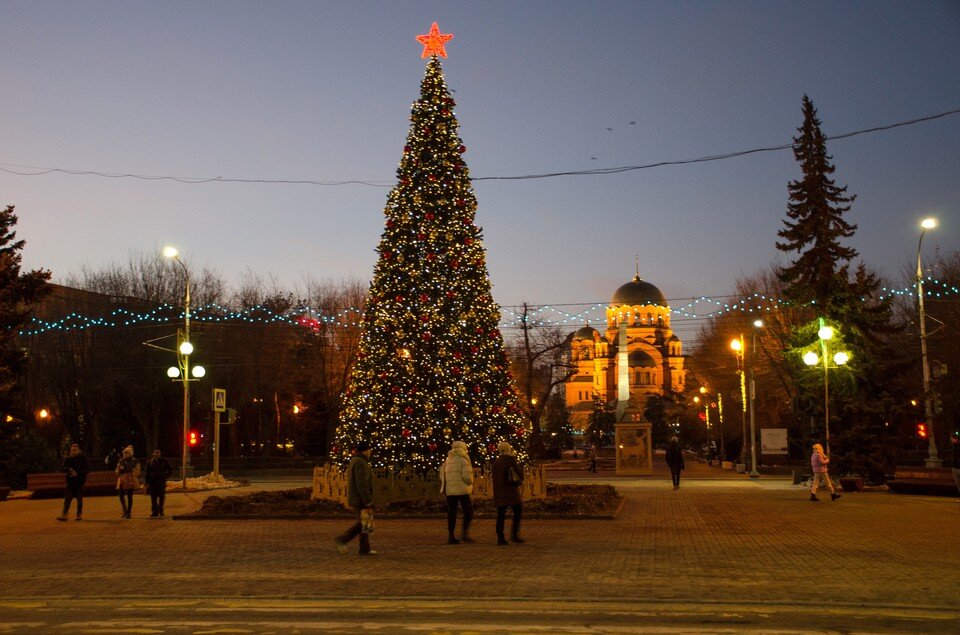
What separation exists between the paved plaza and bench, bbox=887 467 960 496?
30.3ft

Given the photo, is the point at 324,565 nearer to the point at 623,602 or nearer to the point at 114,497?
the point at 623,602

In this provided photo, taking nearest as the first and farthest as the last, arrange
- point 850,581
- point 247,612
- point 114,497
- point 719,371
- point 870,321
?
point 247,612
point 850,581
point 114,497
point 870,321
point 719,371

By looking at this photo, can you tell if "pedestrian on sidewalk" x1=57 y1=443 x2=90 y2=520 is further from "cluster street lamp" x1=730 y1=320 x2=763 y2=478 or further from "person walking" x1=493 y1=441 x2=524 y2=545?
"cluster street lamp" x1=730 y1=320 x2=763 y2=478

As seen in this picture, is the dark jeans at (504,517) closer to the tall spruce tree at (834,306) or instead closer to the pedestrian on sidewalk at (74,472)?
the pedestrian on sidewalk at (74,472)

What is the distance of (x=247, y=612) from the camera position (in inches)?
392

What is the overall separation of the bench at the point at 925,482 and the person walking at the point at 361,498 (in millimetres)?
20074

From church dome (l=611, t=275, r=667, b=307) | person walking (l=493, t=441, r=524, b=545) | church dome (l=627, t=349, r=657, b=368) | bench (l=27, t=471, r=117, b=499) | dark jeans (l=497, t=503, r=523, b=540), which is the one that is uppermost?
Answer: church dome (l=611, t=275, r=667, b=307)

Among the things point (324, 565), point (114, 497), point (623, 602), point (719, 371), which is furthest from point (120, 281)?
point (623, 602)

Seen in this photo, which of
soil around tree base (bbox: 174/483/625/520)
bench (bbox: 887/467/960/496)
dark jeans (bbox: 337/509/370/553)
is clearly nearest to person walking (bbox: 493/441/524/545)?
dark jeans (bbox: 337/509/370/553)

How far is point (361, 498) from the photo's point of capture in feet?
46.3

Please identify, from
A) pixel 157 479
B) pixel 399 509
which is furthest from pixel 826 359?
pixel 157 479

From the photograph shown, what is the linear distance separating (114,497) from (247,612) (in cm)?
2454

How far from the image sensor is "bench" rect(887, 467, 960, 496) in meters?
28.2

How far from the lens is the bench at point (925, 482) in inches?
1109
